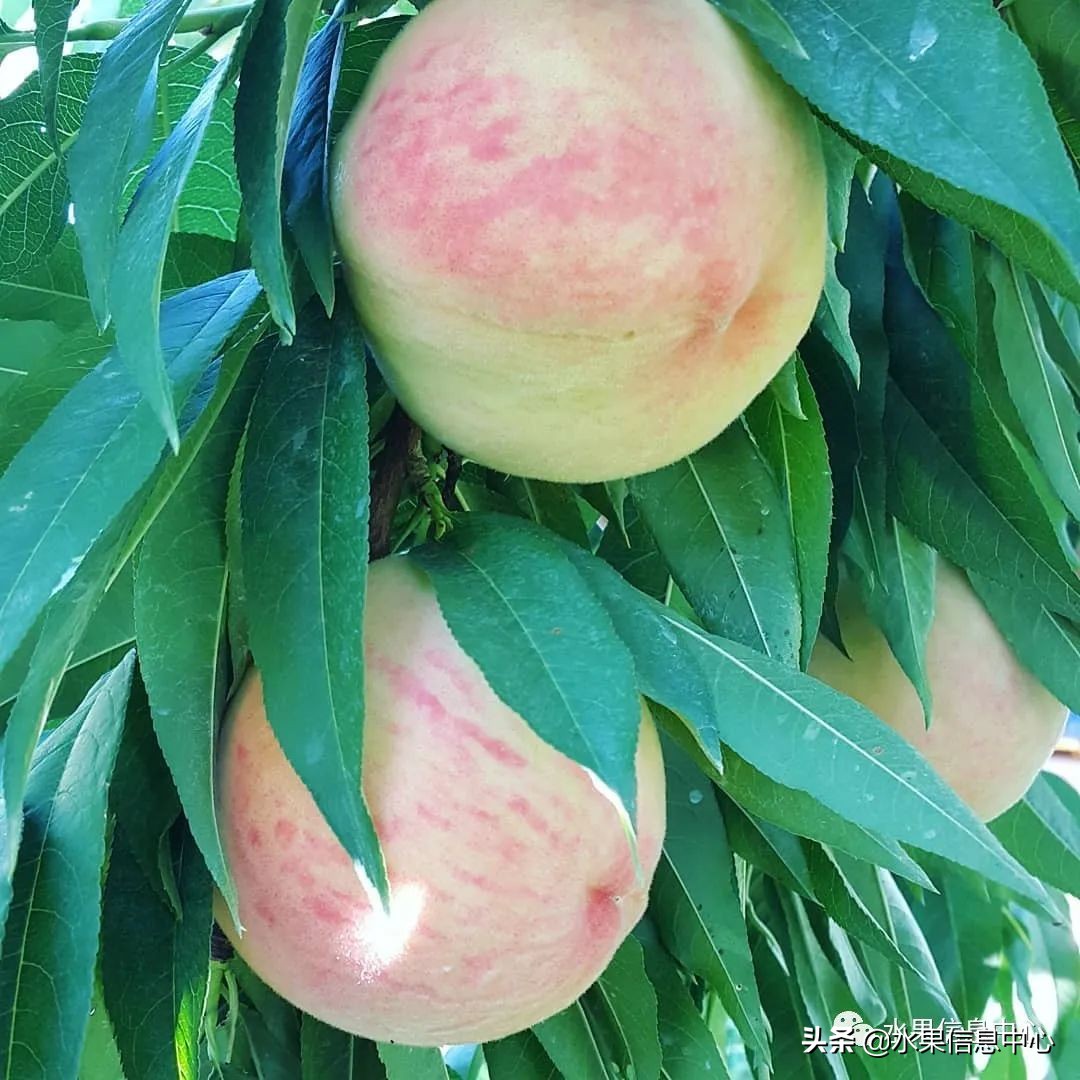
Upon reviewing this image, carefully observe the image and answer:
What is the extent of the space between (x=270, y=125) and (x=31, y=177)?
0.85 feet

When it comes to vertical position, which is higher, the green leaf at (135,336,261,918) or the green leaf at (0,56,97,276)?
the green leaf at (0,56,97,276)

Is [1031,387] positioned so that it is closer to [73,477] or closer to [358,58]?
[358,58]

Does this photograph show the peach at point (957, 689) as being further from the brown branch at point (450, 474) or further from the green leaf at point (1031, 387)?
the brown branch at point (450, 474)

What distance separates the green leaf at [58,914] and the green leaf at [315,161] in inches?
8.7

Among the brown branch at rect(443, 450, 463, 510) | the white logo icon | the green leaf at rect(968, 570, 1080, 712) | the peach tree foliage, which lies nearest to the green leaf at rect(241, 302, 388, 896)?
the peach tree foliage

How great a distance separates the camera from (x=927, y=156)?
1.37 ft

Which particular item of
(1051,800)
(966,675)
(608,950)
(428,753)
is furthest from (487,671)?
(1051,800)

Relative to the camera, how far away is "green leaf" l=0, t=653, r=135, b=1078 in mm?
505

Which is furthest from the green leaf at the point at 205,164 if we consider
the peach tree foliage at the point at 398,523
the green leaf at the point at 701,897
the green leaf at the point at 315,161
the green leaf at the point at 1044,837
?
the green leaf at the point at 1044,837

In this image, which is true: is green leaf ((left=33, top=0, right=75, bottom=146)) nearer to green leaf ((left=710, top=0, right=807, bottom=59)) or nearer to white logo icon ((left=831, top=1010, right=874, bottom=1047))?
green leaf ((left=710, top=0, right=807, bottom=59))

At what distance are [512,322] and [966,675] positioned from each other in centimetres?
50

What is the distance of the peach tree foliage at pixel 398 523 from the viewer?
44cm

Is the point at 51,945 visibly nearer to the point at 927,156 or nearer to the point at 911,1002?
the point at 927,156

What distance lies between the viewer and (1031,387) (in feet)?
2.46
